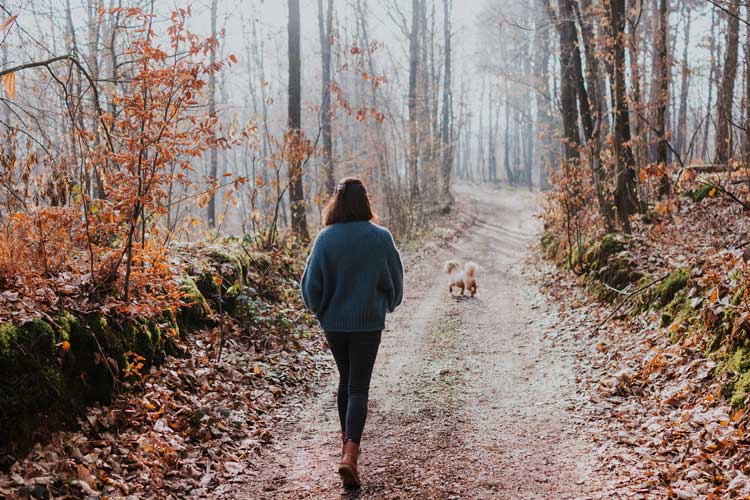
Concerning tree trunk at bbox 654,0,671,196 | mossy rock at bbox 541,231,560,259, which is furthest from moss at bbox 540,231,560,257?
tree trunk at bbox 654,0,671,196

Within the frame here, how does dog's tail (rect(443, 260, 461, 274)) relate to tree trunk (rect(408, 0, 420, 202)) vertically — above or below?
below

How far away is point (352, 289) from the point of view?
422 centimetres

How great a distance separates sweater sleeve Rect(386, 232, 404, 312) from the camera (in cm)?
434

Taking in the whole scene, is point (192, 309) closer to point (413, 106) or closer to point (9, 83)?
point (9, 83)

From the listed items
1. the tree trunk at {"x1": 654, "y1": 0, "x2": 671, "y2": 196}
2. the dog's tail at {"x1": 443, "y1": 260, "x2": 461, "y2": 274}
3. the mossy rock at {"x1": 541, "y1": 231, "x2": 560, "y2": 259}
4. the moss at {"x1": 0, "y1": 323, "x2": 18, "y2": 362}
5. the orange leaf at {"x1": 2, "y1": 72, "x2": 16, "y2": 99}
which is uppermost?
the tree trunk at {"x1": 654, "y1": 0, "x2": 671, "y2": 196}

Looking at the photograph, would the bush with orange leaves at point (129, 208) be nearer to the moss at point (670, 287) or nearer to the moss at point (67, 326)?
the moss at point (67, 326)

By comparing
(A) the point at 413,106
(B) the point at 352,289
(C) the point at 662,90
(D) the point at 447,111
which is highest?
(D) the point at 447,111

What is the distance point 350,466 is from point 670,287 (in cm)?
473

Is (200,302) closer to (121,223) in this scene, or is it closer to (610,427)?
(121,223)

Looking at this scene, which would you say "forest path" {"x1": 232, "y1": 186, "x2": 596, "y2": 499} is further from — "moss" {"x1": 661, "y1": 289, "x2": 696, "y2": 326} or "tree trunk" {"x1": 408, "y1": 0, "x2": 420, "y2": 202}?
"tree trunk" {"x1": 408, "y1": 0, "x2": 420, "y2": 202}

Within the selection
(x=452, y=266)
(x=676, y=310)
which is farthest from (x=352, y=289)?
(x=452, y=266)

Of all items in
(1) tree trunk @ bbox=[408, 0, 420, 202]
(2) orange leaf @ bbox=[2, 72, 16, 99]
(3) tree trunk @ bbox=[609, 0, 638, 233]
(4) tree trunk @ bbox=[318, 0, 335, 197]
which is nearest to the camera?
Result: (2) orange leaf @ bbox=[2, 72, 16, 99]

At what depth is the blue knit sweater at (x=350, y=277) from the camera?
4.19 metres

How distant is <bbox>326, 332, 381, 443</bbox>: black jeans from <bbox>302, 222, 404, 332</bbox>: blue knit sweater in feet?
0.24
